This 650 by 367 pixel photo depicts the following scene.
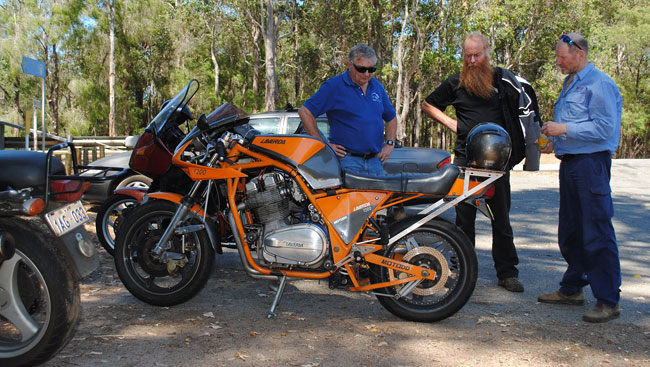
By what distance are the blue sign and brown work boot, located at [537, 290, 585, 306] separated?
27.1 feet

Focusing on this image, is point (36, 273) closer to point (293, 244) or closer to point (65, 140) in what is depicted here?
point (293, 244)

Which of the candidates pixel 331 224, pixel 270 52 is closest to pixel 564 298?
pixel 331 224

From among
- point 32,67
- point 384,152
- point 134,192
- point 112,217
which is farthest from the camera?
point 32,67

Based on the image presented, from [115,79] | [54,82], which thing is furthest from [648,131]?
[54,82]

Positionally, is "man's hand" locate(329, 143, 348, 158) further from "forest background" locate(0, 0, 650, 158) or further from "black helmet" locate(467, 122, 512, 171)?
"forest background" locate(0, 0, 650, 158)

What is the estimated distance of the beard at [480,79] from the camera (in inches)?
199

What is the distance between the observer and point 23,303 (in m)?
3.13

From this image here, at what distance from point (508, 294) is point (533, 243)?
2.61 meters

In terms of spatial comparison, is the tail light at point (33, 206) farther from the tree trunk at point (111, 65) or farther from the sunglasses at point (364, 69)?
the tree trunk at point (111, 65)

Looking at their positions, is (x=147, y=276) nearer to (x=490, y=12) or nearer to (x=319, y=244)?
(x=319, y=244)

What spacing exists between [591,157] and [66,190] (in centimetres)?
365

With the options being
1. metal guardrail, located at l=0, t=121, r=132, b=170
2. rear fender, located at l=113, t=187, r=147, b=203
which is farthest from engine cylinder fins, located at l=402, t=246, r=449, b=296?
metal guardrail, located at l=0, t=121, r=132, b=170

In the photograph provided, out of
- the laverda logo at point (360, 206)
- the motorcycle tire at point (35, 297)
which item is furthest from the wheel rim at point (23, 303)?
the laverda logo at point (360, 206)

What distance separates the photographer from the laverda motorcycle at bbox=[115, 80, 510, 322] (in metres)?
4.09
